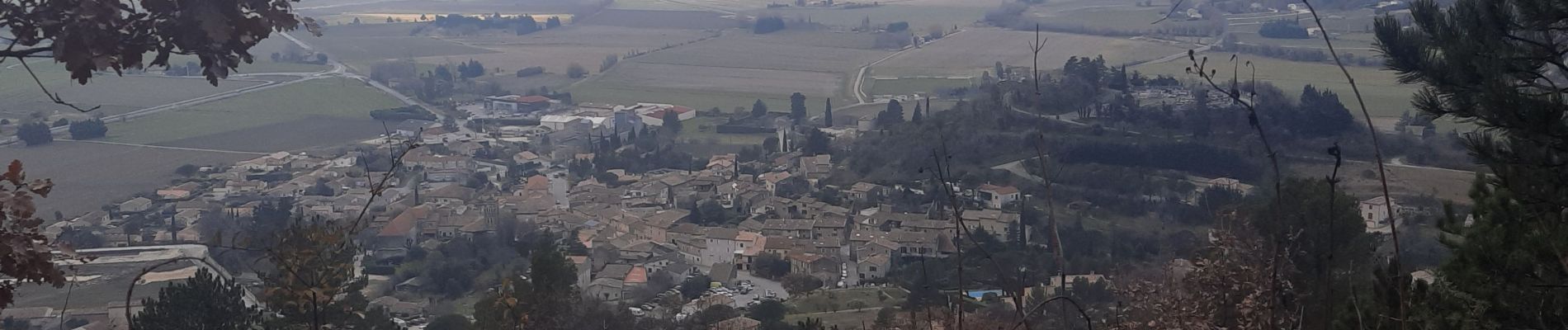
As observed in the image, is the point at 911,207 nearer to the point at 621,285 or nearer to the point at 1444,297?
the point at 621,285

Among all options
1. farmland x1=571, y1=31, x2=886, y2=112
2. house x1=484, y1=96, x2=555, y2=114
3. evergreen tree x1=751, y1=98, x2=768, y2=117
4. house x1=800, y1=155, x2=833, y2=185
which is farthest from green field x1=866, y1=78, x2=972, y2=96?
house x1=484, y1=96, x2=555, y2=114

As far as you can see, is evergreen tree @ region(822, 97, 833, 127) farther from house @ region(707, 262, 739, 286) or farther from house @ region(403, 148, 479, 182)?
house @ region(707, 262, 739, 286)

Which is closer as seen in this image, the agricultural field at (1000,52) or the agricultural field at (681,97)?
the agricultural field at (1000,52)

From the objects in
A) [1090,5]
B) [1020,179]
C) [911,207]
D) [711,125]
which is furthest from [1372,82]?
[1090,5]

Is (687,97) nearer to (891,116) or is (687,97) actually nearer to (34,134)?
(891,116)

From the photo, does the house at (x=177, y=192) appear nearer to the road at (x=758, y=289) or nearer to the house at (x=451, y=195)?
the house at (x=451, y=195)

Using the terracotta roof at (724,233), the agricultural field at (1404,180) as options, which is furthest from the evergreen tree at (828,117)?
the agricultural field at (1404,180)
